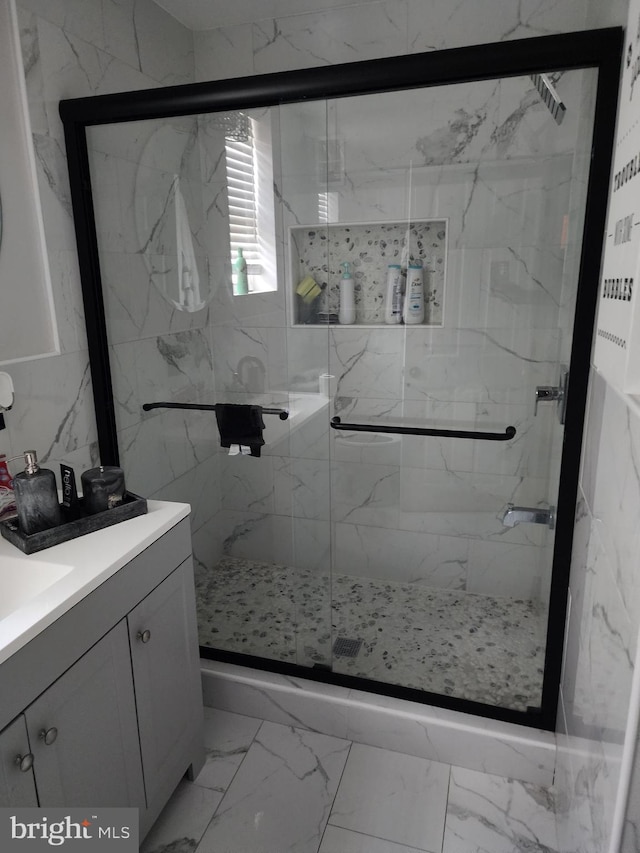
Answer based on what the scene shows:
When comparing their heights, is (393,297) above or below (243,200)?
below

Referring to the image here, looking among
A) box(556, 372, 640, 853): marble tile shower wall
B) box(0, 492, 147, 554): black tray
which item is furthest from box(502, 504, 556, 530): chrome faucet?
box(0, 492, 147, 554): black tray

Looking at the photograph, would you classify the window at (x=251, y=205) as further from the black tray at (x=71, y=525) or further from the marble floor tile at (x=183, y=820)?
the marble floor tile at (x=183, y=820)

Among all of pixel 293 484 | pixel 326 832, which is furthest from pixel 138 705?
pixel 293 484

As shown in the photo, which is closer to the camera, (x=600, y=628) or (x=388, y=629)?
(x=600, y=628)

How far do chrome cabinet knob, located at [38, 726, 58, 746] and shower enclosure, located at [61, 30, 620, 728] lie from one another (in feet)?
3.22

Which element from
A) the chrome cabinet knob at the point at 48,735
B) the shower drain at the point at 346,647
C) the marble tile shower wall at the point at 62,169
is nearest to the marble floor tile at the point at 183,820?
the shower drain at the point at 346,647

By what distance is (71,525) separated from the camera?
133cm

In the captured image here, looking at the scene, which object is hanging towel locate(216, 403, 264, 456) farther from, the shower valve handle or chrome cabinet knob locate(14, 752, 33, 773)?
chrome cabinet knob locate(14, 752, 33, 773)

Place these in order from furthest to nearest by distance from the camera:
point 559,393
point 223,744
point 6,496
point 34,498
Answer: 1. point 223,744
2. point 559,393
3. point 6,496
4. point 34,498

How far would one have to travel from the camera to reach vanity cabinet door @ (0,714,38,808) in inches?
37.5

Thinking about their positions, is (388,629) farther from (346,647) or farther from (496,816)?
(496,816)

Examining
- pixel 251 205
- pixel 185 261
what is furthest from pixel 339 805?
pixel 251 205

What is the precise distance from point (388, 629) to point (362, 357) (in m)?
1.00

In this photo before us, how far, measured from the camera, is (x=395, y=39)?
206 cm
